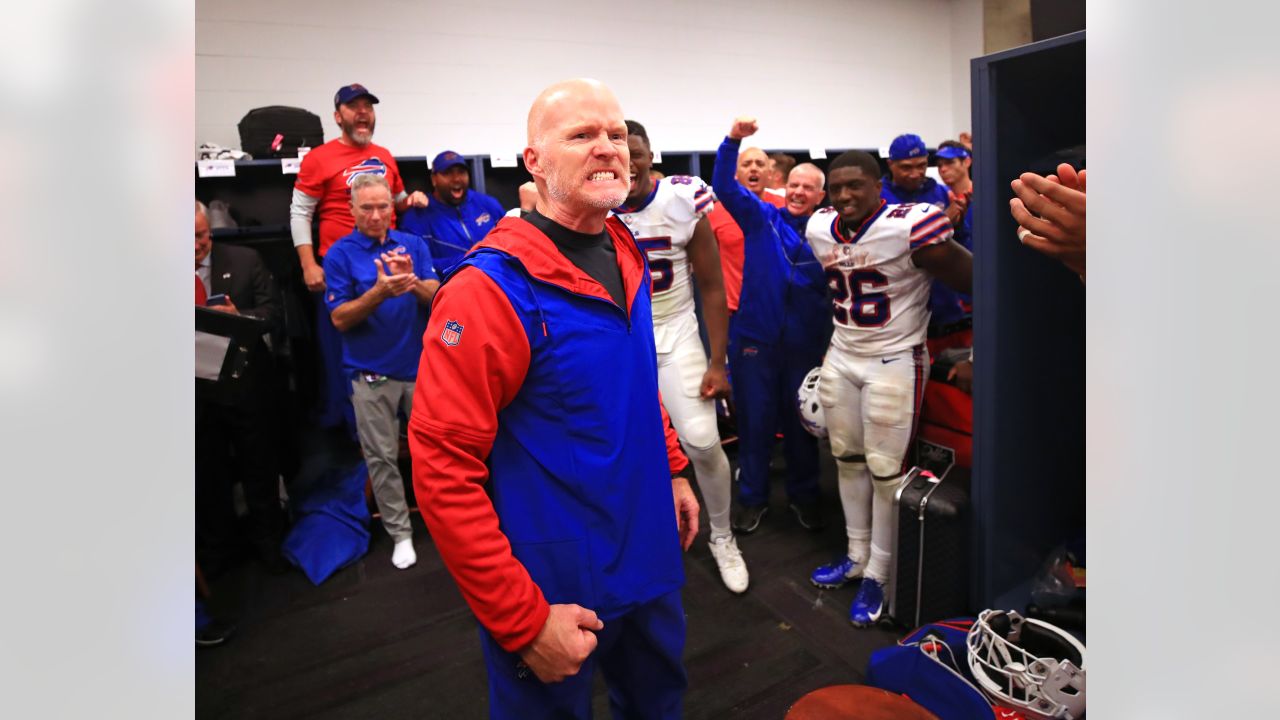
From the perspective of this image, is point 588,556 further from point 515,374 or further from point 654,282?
point 654,282

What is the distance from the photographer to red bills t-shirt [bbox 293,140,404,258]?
3.70 meters

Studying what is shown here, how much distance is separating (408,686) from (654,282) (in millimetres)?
1635

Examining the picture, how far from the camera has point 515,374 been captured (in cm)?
121

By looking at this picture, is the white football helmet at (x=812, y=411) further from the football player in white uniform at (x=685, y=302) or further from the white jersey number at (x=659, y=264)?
the white jersey number at (x=659, y=264)

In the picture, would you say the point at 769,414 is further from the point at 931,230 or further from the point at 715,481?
the point at 931,230

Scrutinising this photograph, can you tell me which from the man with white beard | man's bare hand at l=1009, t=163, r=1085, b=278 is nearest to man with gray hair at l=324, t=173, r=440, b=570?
the man with white beard

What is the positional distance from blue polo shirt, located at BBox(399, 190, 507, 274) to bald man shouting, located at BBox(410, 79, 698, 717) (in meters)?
2.72

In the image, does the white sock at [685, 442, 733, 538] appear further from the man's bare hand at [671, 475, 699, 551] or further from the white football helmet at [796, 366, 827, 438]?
the man's bare hand at [671, 475, 699, 551]

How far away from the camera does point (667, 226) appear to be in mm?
2672

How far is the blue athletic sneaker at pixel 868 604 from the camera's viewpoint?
2523 mm

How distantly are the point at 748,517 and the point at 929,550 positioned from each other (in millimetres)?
1113

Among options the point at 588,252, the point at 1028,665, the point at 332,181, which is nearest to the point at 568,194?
the point at 588,252

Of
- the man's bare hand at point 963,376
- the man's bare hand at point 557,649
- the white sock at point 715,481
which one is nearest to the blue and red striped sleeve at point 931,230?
the man's bare hand at point 963,376
